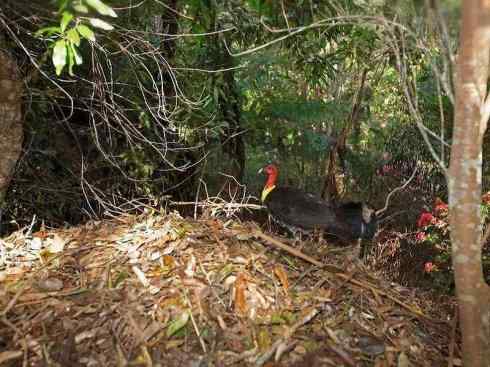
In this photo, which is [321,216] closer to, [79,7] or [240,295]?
[240,295]

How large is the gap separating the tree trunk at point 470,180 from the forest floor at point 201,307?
330 millimetres

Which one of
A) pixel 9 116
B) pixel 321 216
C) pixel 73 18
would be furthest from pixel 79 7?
pixel 321 216

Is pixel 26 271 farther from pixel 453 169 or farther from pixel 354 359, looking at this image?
pixel 453 169

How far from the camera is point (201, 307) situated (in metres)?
2.30

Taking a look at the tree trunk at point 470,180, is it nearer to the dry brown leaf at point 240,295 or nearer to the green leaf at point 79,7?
the dry brown leaf at point 240,295

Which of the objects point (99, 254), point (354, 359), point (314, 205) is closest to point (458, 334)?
point (354, 359)

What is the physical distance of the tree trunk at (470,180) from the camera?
1.91 metres

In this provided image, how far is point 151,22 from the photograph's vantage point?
4.44 m

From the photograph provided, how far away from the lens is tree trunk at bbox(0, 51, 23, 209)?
2809mm

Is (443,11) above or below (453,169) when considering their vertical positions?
above

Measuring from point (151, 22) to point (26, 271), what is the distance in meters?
2.67

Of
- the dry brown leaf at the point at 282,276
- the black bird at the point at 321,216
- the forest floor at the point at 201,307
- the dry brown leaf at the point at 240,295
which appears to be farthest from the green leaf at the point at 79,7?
the black bird at the point at 321,216

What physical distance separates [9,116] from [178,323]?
1625 millimetres

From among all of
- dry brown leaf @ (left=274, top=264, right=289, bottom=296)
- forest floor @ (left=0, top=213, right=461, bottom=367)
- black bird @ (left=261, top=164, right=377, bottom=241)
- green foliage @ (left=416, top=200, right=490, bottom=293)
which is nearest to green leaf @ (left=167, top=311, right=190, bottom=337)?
forest floor @ (left=0, top=213, right=461, bottom=367)
